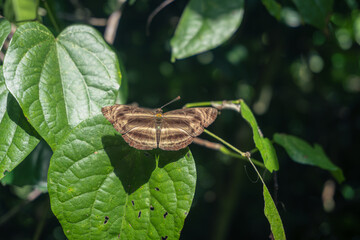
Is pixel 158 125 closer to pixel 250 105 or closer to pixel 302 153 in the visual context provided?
pixel 302 153

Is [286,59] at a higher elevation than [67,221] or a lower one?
lower

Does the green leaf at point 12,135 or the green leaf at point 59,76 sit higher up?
the green leaf at point 59,76

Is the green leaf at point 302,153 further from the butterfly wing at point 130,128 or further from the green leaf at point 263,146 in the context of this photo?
the butterfly wing at point 130,128

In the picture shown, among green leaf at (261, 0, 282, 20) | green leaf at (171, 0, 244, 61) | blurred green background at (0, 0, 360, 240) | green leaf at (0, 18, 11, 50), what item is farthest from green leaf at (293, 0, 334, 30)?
green leaf at (0, 18, 11, 50)

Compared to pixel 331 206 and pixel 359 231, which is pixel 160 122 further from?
pixel 359 231

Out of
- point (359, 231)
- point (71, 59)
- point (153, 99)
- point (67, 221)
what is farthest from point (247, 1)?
point (359, 231)

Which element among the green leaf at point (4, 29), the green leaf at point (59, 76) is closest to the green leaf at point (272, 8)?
the green leaf at point (59, 76)
